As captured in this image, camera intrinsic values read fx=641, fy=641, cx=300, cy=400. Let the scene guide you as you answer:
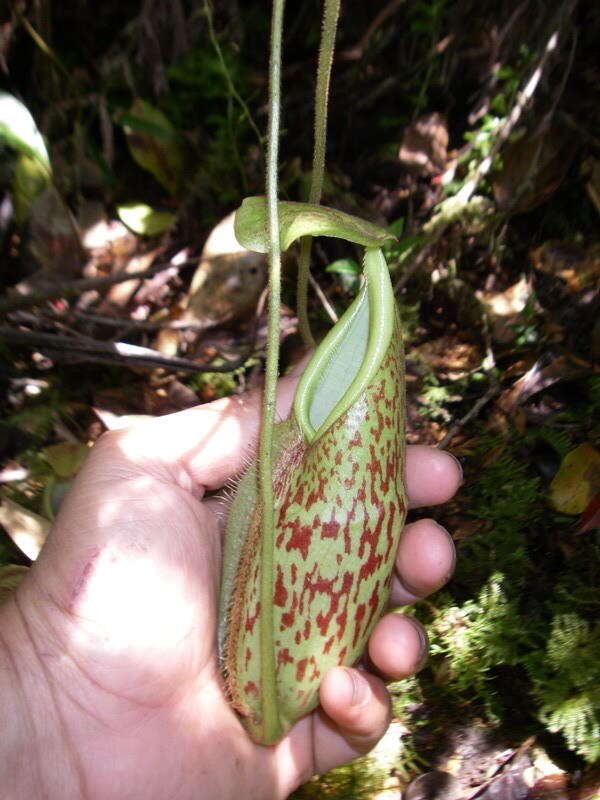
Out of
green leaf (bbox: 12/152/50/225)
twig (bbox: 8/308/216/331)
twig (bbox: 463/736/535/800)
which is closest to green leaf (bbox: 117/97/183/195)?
green leaf (bbox: 12/152/50/225)

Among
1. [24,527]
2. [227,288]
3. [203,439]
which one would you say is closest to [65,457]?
[24,527]

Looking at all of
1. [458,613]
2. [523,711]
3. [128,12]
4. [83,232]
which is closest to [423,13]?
[128,12]

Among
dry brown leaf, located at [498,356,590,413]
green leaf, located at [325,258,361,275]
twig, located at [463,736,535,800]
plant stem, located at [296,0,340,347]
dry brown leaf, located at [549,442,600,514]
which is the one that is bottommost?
twig, located at [463,736,535,800]

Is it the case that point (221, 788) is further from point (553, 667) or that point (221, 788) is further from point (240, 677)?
point (553, 667)

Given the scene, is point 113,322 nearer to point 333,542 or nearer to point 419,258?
point 419,258

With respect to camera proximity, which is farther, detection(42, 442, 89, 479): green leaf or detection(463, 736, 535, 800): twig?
detection(42, 442, 89, 479): green leaf

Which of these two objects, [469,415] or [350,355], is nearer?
[350,355]

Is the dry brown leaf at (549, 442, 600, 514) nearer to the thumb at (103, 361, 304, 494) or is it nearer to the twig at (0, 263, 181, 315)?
the thumb at (103, 361, 304, 494)
